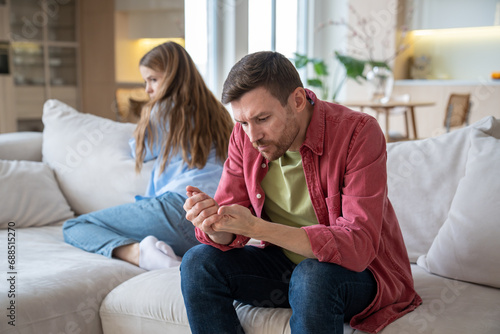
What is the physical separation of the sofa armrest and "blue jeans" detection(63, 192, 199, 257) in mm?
623

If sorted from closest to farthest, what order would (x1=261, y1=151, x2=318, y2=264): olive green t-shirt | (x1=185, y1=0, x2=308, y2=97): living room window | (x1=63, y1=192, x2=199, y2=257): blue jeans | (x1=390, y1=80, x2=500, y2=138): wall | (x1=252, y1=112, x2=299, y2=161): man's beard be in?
(x1=252, y1=112, x2=299, y2=161): man's beard, (x1=261, y1=151, x2=318, y2=264): olive green t-shirt, (x1=63, y1=192, x2=199, y2=257): blue jeans, (x1=185, y1=0, x2=308, y2=97): living room window, (x1=390, y1=80, x2=500, y2=138): wall

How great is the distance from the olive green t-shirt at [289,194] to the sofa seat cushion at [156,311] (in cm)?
18

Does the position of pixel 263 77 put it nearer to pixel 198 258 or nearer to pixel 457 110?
pixel 198 258

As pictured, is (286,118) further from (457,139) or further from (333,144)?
(457,139)

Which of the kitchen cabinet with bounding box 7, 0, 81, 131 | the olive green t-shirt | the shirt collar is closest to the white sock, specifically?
the olive green t-shirt

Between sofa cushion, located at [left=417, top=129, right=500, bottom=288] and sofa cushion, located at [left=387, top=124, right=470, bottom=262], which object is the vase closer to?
sofa cushion, located at [left=387, top=124, right=470, bottom=262]

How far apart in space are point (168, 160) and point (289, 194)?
79 centimetres

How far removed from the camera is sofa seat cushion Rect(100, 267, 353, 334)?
4.40 feet

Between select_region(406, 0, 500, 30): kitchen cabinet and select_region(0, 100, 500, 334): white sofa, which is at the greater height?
select_region(406, 0, 500, 30): kitchen cabinet

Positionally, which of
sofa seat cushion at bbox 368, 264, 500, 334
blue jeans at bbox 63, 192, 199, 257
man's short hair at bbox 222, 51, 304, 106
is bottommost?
sofa seat cushion at bbox 368, 264, 500, 334

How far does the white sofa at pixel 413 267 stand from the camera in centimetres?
137

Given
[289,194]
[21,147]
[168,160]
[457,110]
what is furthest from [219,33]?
[289,194]

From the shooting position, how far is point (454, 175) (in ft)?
5.51

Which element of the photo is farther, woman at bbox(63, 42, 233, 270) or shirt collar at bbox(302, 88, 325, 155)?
woman at bbox(63, 42, 233, 270)
